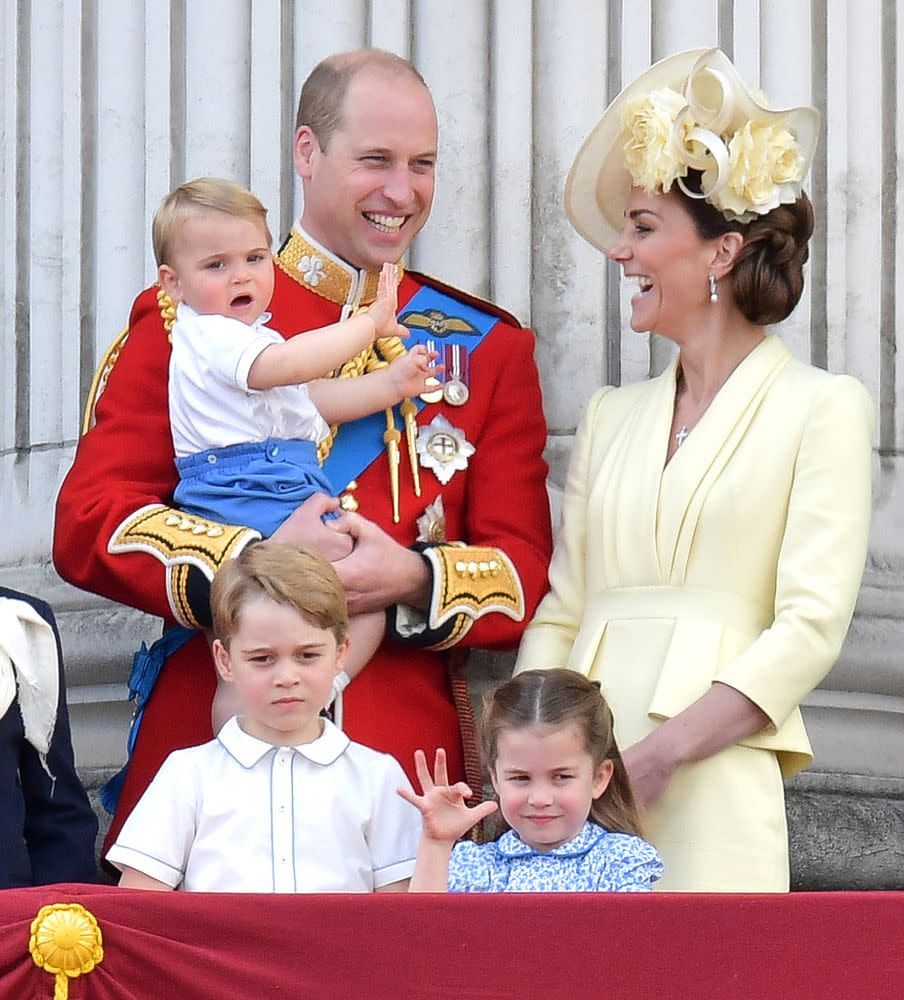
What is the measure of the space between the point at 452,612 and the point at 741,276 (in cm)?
70

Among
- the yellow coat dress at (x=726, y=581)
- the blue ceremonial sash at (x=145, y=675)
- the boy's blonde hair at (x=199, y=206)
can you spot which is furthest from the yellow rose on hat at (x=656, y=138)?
the blue ceremonial sash at (x=145, y=675)

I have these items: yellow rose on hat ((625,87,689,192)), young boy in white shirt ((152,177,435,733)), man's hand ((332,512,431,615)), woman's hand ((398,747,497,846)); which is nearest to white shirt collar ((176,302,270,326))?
young boy in white shirt ((152,177,435,733))

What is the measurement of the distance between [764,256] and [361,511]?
0.76 meters

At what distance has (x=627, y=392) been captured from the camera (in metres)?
4.32

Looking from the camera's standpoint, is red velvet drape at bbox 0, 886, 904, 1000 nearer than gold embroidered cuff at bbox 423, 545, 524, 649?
Yes

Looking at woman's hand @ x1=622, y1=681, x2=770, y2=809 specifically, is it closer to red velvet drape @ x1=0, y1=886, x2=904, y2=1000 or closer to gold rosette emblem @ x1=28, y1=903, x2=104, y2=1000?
red velvet drape @ x1=0, y1=886, x2=904, y2=1000

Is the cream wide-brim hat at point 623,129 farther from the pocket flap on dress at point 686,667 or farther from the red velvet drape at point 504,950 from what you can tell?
the red velvet drape at point 504,950

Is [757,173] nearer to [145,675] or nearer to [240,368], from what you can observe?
[240,368]

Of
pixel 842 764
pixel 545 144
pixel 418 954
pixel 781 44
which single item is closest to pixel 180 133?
pixel 545 144

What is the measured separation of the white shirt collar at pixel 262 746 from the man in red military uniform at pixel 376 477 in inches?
14.3

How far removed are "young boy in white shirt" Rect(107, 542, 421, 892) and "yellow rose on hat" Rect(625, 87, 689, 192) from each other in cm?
89

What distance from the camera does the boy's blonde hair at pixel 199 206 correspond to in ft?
13.5

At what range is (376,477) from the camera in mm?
4305

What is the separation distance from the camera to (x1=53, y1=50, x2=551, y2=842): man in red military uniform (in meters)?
4.07
